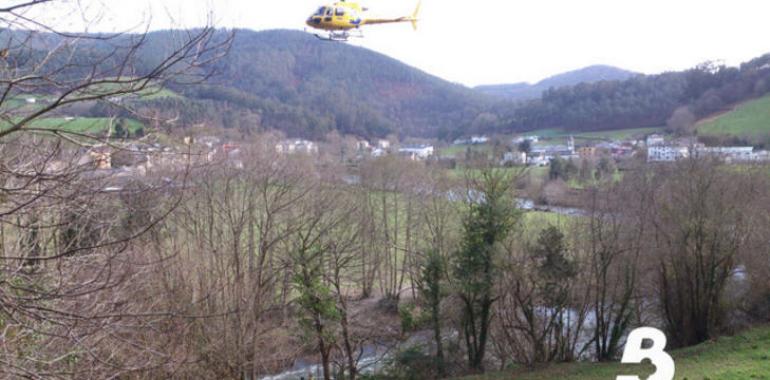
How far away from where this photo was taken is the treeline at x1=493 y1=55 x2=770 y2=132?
50.6 metres

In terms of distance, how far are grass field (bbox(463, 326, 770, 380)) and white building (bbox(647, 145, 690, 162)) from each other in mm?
6746

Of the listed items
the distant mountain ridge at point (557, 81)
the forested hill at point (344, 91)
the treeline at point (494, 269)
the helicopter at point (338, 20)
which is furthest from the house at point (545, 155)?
the distant mountain ridge at point (557, 81)

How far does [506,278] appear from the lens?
631 inches

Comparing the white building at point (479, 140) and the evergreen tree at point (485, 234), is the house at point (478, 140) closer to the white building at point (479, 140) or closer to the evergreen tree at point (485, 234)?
the white building at point (479, 140)

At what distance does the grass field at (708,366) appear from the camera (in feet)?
38.4

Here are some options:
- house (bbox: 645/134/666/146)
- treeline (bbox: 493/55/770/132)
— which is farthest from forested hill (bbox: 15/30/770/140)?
house (bbox: 645/134/666/146)

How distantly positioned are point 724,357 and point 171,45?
1587cm

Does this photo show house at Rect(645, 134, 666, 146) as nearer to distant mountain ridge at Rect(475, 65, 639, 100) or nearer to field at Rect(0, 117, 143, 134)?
field at Rect(0, 117, 143, 134)

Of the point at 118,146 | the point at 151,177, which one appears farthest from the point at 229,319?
the point at 118,146

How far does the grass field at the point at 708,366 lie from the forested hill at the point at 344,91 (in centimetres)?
3439

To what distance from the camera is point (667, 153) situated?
23.0 metres

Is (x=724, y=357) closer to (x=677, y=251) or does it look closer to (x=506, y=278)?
(x=677, y=251)

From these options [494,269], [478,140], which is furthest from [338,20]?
[478,140]

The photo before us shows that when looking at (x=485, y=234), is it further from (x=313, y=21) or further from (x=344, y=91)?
(x=344, y=91)
